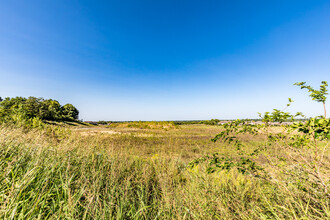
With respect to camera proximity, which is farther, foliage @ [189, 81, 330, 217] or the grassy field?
the grassy field

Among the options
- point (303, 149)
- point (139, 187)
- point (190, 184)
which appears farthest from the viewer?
point (190, 184)

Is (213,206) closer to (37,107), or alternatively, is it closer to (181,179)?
(181,179)

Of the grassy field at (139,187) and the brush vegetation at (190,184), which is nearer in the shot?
the brush vegetation at (190,184)

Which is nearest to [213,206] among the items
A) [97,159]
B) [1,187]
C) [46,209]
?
[46,209]

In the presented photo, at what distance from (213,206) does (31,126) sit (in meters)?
10.0

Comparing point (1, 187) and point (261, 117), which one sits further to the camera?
point (261, 117)

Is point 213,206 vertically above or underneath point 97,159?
underneath

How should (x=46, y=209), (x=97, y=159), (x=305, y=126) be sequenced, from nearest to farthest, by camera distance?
(x=305, y=126), (x=46, y=209), (x=97, y=159)

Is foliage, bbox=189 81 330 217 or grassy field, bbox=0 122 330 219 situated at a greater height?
foliage, bbox=189 81 330 217

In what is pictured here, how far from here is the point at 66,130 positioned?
5.83 m

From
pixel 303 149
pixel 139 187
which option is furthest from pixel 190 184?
pixel 303 149

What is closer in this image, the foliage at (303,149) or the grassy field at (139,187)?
the foliage at (303,149)

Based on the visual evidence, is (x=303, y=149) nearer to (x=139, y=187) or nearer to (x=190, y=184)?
(x=190, y=184)

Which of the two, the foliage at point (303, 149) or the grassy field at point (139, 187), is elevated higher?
the foliage at point (303, 149)
